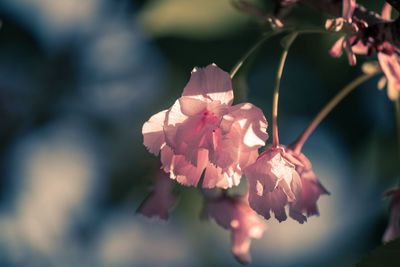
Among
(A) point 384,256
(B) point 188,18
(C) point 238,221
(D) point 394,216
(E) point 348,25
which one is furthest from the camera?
(B) point 188,18

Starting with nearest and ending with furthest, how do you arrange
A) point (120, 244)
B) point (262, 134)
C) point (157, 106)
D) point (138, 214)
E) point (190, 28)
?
1. point (262, 134)
2. point (138, 214)
3. point (190, 28)
4. point (157, 106)
5. point (120, 244)

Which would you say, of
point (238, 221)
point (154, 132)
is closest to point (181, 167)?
point (154, 132)

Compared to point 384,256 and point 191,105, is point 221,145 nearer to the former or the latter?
point 191,105

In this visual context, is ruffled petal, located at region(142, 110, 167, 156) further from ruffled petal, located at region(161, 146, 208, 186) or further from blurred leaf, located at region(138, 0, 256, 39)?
blurred leaf, located at region(138, 0, 256, 39)

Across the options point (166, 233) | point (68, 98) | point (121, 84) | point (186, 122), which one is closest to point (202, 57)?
point (121, 84)

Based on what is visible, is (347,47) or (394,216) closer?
(347,47)

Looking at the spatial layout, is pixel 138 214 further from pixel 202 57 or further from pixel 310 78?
pixel 310 78
